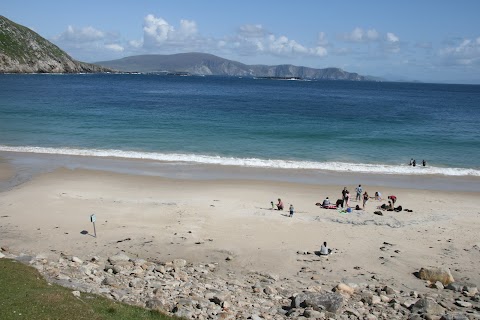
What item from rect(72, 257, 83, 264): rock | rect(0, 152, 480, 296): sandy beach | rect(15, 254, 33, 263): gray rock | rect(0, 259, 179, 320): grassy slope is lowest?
rect(0, 152, 480, 296): sandy beach

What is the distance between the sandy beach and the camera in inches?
820

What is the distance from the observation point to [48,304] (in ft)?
44.3

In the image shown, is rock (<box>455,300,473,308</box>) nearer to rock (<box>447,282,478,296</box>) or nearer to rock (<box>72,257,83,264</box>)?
rock (<box>447,282,478,296</box>)

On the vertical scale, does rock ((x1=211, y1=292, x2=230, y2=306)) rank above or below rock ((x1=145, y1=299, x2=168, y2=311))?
below

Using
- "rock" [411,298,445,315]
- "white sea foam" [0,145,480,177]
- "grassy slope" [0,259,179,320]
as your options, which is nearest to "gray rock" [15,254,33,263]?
"grassy slope" [0,259,179,320]

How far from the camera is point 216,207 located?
28.8 meters

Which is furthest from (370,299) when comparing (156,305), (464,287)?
(156,305)

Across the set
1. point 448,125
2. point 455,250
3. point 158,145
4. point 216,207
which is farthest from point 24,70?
point 455,250

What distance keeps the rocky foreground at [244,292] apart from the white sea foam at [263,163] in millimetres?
23400

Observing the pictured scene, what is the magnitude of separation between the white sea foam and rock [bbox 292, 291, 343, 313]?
1027 inches

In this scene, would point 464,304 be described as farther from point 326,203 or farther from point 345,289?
point 326,203

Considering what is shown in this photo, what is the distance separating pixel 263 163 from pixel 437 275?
2578cm

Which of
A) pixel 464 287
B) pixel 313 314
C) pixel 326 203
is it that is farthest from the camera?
pixel 326 203

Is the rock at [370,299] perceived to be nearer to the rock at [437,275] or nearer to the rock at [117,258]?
the rock at [437,275]
